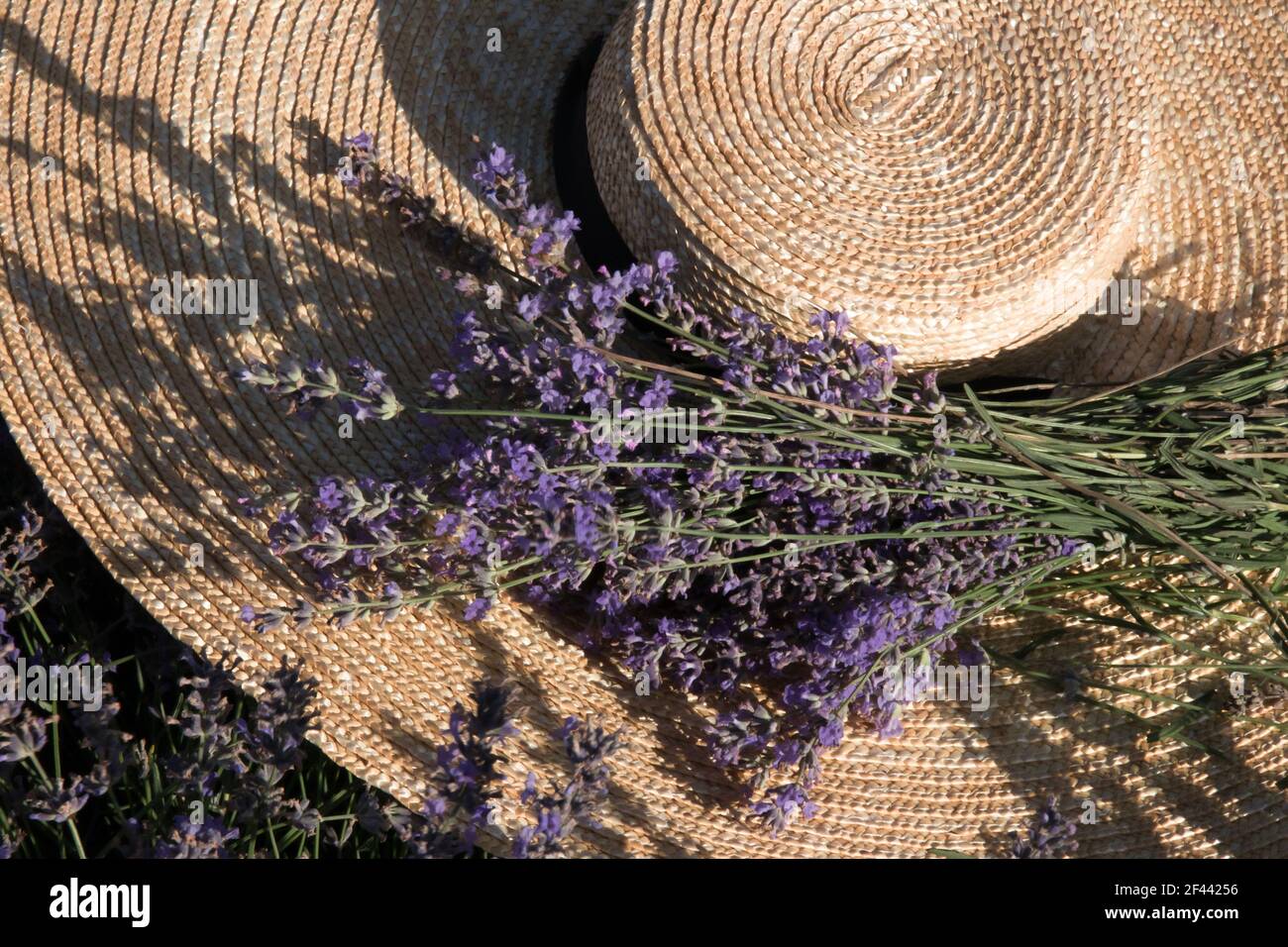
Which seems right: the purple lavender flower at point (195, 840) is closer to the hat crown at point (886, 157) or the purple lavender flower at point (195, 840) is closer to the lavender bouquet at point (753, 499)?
the lavender bouquet at point (753, 499)

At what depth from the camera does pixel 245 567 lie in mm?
1871

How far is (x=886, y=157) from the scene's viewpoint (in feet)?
6.40

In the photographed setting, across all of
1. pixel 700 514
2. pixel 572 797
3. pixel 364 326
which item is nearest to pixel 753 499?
pixel 700 514

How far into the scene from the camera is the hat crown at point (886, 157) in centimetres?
187

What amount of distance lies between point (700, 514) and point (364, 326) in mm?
631

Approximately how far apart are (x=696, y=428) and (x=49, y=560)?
44.8 inches

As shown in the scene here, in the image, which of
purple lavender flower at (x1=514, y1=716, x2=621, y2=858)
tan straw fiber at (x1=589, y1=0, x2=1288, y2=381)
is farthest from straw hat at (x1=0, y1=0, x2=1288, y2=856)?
purple lavender flower at (x1=514, y1=716, x2=621, y2=858)

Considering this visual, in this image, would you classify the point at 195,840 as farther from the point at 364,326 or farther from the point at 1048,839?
the point at 1048,839

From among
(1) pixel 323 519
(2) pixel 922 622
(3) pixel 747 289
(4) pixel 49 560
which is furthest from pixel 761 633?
(4) pixel 49 560

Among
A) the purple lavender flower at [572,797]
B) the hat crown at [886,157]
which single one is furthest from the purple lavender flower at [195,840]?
the hat crown at [886,157]

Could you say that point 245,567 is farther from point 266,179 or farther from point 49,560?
point 266,179

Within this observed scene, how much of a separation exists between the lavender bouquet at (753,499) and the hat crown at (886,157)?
3.8 inches

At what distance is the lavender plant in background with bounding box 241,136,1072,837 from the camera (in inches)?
65.1
